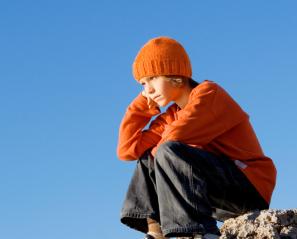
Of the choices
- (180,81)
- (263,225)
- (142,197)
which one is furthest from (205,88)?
(263,225)

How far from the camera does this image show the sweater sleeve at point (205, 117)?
6.21 m

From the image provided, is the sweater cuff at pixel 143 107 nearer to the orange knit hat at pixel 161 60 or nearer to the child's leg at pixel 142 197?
the orange knit hat at pixel 161 60

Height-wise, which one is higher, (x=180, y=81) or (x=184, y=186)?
(x=180, y=81)

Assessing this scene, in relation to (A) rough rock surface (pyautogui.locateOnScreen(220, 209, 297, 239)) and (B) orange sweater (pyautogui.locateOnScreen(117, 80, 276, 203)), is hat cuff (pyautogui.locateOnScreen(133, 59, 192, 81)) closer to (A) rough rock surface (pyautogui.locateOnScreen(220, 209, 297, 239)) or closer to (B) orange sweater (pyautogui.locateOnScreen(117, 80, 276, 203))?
(B) orange sweater (pyautogui.locateOnScreen(117, 80, 276, 203))

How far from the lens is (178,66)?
661cm

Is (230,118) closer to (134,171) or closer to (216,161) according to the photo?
(216,161)

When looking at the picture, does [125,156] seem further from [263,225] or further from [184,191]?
[263,225]

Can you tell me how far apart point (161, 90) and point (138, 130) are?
0.45 m

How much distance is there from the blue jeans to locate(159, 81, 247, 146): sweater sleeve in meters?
0.13

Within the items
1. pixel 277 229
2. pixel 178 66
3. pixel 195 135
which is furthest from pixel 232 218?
pixel 178 66

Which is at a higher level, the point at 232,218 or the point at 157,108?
the point at 157,108

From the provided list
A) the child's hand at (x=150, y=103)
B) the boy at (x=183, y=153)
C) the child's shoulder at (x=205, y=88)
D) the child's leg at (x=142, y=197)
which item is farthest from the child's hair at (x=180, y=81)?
the child's leg at (x=142, y=197)

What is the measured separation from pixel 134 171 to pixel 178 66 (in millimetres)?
1032

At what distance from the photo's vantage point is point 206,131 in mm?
6344
